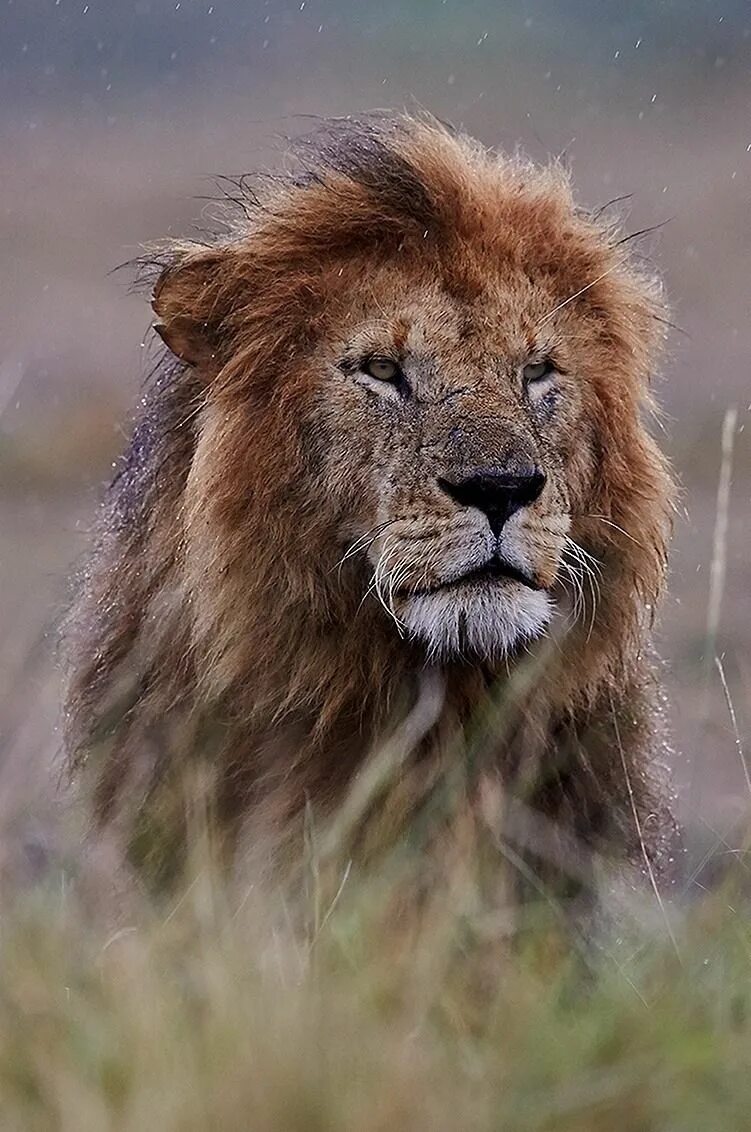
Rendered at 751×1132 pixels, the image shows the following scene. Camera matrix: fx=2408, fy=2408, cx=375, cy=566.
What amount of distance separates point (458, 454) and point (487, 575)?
223 millimetres

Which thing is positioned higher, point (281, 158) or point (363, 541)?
point (281, 158)

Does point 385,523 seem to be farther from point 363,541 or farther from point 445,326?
point 445,326

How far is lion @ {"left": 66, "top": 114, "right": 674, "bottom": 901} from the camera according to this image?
4355mm

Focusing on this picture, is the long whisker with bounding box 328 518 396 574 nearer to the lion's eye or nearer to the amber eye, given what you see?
the amber eye

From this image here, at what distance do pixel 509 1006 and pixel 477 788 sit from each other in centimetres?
122

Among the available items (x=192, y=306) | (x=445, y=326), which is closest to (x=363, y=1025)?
(x=445, y=326)

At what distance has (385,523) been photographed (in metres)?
4.34

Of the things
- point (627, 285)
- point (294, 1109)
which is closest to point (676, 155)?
point (627, 285)

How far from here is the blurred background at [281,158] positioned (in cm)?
793

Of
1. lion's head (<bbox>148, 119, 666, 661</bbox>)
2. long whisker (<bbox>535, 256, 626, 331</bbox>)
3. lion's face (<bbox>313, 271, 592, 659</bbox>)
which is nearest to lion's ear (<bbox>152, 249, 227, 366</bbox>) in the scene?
lion's head (<bbox>148, 119, 666, 661</bbox>)

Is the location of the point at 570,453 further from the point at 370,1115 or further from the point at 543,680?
the point at 370,1115

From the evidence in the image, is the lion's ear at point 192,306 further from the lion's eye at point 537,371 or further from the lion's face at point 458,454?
the lion's eye at point 537,371

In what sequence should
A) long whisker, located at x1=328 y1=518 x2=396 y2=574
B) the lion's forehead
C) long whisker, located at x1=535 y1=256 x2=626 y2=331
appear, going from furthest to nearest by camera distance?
long whisker, located at x1=535 y1=256 x2=626 y2=331
the lion's forehead
long whisker, located at x1=328 y1=518 x2=396 y2=574

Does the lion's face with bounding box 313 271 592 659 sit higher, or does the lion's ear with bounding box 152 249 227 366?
the lion's ear with bounding box 152 249 227 366
